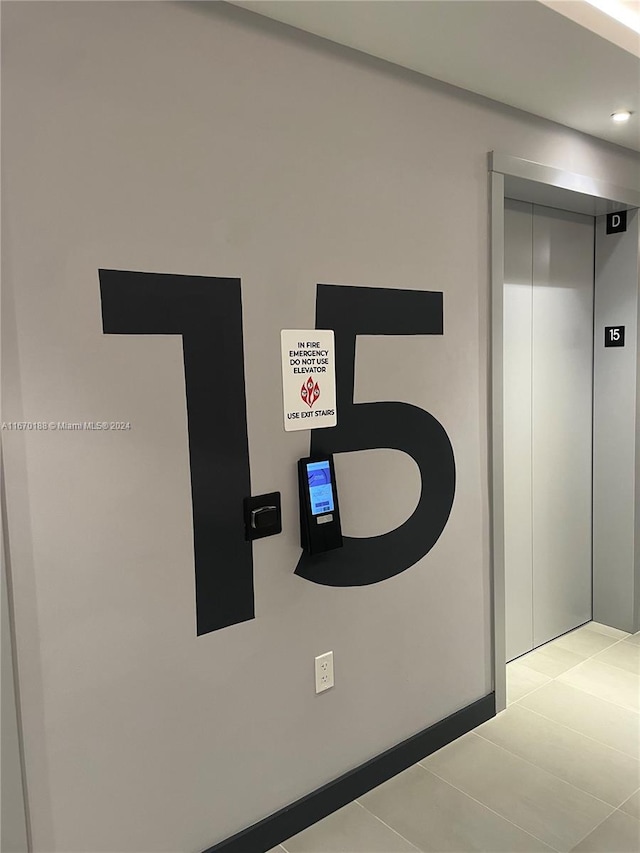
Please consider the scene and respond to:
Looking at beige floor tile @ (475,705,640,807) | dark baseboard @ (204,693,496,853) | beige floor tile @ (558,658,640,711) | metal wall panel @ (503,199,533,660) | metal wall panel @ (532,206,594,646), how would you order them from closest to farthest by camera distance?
dark baseboard @ (204,693,496,853) < beige floor tile @ (475,705,640,807) < beige floor tile @ (558,658,640,711) < metal wall panel @ (503,199,533,660) < metal wall panel @ (532,206,594,646)

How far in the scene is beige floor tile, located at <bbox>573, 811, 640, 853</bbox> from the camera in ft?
6.73

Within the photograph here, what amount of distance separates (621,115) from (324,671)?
8.37 feet

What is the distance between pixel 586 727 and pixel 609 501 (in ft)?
4.38

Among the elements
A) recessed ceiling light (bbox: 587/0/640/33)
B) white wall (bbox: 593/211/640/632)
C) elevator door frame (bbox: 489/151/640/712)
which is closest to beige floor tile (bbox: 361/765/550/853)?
elevator door frame (bbox: 489/151/640/712)

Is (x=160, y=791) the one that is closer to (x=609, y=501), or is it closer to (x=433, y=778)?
(x=433, y=778)

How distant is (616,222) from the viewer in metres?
3.40

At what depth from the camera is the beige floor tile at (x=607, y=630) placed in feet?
11.7

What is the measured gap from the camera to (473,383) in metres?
2.60

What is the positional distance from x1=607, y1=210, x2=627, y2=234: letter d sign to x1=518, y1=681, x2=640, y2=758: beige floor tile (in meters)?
2.31

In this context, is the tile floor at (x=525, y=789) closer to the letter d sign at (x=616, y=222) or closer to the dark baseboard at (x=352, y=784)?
the dark baseboard at (x=352, y=784)

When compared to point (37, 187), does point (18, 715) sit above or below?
below

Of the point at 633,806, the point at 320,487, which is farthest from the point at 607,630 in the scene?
the point at 320,487

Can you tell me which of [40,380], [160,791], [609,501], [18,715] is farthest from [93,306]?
[609,501]

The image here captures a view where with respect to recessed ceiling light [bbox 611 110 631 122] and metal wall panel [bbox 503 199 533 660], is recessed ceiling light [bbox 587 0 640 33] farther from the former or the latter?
metal wall panel [bbox 503 199 533 660]
